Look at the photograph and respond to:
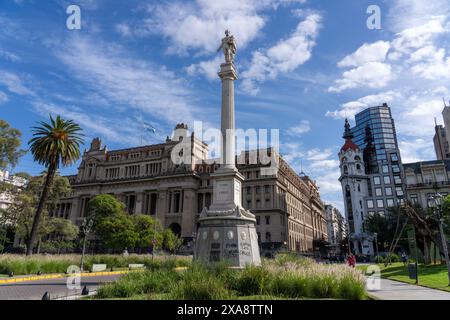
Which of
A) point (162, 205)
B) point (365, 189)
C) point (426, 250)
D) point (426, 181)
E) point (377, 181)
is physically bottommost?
point (426, 250)

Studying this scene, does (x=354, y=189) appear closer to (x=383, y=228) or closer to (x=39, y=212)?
(x=383, y=228)

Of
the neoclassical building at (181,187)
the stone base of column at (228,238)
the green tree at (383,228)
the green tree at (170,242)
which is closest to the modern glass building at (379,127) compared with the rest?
the neoclassical building at (181,187)

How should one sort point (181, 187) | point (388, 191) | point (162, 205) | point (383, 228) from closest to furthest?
point (383, 228) < point (181, 187) < point (162, 205) < point (388, 191)

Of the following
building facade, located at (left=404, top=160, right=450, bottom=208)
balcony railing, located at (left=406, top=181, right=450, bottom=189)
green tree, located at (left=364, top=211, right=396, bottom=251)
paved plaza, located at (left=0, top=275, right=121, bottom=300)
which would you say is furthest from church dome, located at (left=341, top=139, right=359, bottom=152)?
paved plaza, located at (left=0, top=275, right=121, bottom=300)

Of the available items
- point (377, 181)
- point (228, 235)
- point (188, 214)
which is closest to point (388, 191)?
point (377, 181)

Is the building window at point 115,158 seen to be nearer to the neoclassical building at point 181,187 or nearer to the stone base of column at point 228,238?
the neoclassical building at point 181,187

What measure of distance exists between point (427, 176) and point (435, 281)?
64.5 meters

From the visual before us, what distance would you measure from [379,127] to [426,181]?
66282 mm

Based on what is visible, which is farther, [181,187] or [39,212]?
[181,187]

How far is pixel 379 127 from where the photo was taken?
132 meters

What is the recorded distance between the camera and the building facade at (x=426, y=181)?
69.5 m

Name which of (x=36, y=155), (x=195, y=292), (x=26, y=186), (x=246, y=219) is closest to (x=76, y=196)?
(x=26, y=186)

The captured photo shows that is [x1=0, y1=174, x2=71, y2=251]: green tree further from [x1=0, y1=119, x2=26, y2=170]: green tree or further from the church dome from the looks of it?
the church dome

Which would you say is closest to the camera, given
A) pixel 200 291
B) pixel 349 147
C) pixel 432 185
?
pixel 200 291
